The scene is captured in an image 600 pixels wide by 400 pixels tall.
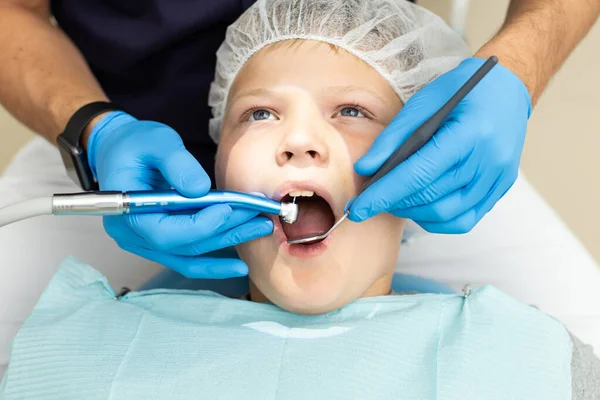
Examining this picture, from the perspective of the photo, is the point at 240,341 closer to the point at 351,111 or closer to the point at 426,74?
the point at 351,111

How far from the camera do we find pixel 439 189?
3.35ft

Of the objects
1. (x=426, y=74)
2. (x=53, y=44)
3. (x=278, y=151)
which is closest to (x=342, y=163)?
(x=278, y=151)

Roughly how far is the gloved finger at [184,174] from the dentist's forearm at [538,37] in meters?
0.57

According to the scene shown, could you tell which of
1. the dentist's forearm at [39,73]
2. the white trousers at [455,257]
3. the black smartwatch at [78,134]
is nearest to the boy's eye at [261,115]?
the black smartwatch at [78,134]

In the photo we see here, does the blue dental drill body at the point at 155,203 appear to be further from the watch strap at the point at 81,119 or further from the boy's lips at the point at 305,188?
the watch strap at the point at 81,119

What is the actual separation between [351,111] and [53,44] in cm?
79

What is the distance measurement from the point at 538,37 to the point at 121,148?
815 mm

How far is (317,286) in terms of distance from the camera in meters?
1.07

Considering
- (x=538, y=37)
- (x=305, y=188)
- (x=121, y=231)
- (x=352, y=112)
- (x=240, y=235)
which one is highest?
(x=538, y=37)

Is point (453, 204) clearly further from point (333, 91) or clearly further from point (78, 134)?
point (78, 134)

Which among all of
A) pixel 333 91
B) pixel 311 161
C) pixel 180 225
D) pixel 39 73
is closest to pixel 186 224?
pixel 180 225

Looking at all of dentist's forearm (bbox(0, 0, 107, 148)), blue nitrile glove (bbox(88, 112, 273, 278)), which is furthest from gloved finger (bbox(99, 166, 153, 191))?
dentist's forearm (bbox(0, 0, 107, 148))

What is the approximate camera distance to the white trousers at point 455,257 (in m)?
1.41

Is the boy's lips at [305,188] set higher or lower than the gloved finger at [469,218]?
lower
